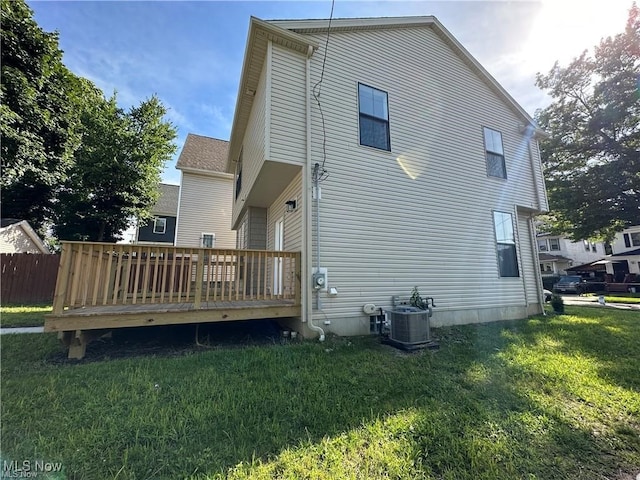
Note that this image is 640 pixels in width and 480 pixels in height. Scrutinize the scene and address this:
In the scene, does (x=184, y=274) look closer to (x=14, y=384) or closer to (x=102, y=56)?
(x=14, y=384)

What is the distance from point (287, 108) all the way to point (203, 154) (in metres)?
12.5

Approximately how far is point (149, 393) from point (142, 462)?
112 centimetres

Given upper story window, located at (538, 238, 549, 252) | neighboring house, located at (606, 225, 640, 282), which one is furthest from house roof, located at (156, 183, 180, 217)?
upper story window, located at (538, 238, 549, 252)

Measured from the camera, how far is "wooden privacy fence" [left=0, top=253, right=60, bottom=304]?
11.1 meters

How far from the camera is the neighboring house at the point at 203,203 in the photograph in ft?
48.4

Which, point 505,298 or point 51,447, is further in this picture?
point 505,298

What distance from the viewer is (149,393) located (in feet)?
10.1

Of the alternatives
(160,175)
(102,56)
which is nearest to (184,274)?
(102,56)

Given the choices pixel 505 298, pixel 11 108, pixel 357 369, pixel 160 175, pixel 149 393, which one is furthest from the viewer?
pixel 160 175

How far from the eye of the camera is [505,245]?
26.4 ft

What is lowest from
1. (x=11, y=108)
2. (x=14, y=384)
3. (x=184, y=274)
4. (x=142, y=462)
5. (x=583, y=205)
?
(x=142, y=462)

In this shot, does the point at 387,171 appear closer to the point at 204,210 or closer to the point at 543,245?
the point at 204,210

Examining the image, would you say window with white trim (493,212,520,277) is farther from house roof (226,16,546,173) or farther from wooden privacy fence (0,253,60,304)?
wooden privacy fence (0,253,60,304)

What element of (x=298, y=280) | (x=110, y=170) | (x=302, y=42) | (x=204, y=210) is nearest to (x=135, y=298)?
(x=298, y=280)
